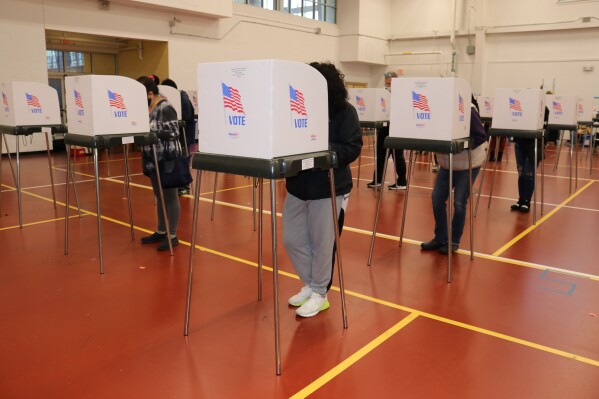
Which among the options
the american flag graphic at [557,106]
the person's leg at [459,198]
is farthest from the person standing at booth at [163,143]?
the american flag graphic at [557,106]

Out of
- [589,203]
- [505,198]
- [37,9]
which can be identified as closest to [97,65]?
[37,9]

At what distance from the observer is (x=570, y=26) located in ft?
50.6

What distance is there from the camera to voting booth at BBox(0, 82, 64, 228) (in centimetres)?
509

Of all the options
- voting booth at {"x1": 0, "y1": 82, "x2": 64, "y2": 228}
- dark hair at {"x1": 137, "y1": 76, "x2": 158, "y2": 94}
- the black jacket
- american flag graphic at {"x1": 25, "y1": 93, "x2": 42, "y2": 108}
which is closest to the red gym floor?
the black jacket

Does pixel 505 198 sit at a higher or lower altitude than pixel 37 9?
lower

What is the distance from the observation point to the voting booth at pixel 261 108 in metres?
2.25

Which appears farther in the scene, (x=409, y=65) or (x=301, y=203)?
(x=409, y=65)

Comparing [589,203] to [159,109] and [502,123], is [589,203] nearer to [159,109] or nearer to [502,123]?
[502,123]

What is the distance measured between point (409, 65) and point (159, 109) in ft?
53.4

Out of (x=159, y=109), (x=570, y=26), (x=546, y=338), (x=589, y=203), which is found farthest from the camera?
(x=570, y=26)

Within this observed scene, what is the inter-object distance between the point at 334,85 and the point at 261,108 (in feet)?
2.31

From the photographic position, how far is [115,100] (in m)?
3.87

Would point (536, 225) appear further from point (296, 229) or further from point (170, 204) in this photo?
point (170, 204)

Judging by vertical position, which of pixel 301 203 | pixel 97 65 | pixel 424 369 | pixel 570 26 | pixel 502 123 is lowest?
pixel 424 369
